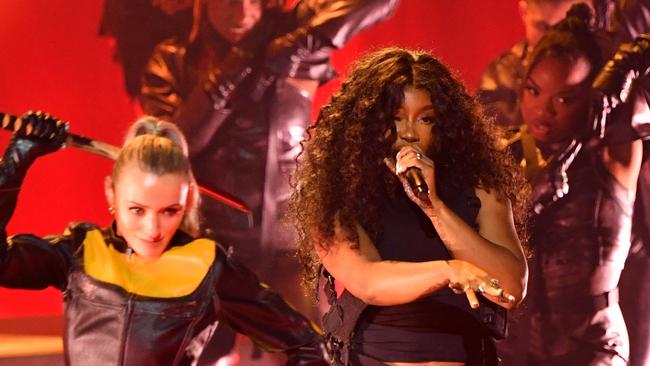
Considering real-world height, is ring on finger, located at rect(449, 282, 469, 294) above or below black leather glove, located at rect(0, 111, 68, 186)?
above

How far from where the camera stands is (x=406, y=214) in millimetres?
1712

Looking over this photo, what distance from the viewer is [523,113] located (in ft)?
11.8

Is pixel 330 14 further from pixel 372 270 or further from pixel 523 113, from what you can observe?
pixel 372 270

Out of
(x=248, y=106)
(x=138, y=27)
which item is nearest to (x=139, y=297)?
(x=248, y=106)

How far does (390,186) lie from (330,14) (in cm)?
186

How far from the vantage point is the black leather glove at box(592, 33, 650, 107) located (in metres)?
3.54

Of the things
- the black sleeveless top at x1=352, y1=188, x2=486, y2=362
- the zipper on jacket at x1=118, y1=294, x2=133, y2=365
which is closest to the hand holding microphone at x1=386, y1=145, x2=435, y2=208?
the black sleeveless top at x1=352, y1=188, x2=486, y2=362

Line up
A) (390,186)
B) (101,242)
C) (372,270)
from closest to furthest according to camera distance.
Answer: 1. (372,270)
2. (390,186)
3. (101,242)

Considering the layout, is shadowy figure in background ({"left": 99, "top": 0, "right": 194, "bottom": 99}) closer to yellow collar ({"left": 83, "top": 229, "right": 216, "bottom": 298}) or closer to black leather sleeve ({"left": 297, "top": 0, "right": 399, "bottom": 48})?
black leather sleeve ({"left": 297, "top": 0, "right": 399, "bottom": 48})

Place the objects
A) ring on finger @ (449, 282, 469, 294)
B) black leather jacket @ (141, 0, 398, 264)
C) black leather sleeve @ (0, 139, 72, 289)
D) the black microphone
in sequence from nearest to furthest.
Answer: ring on finger @ (449, 282, 469, 294), the black microphone, black leather sleeve @ (0, 139, 72, 289), black leather jacket @ (141, 0, 398, 264)

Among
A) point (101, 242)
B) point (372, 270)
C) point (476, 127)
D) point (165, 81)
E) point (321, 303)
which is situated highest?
point (476, 127)

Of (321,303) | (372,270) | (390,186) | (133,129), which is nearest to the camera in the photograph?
(372,270)

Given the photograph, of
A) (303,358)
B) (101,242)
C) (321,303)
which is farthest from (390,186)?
(321,303)

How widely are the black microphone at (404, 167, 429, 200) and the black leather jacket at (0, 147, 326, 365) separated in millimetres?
495
